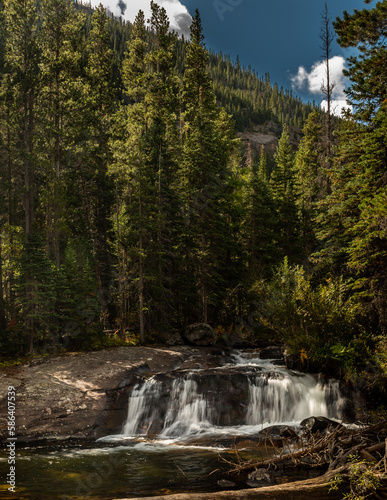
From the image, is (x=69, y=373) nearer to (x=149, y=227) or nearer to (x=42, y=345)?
(x=42, y=345)

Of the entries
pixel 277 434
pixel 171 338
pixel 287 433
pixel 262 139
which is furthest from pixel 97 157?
pixel 262 139

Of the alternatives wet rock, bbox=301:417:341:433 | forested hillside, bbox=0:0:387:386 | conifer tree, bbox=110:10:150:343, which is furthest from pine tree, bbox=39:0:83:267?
wet rock, bbox=301:417:341:433

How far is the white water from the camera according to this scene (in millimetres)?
13000

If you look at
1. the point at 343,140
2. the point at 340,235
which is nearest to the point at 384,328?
the point at 340,235

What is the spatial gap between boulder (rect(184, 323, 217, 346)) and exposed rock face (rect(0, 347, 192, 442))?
22.3ft

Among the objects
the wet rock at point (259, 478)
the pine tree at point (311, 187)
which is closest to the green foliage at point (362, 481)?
the wet rock at point (259, 478)

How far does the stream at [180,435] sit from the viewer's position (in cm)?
828

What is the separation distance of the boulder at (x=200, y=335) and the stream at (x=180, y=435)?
27.3ft

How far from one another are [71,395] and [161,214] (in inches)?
522

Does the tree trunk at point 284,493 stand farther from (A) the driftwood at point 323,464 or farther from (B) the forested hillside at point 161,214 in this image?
(B) the forested hillside at point 161,214

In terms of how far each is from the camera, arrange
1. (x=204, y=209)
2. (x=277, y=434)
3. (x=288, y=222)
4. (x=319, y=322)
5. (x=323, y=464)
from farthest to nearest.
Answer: (x=288, y=222) → (x=204, y=209) → (x=319, y=322) → (x=277, y=434) → (x=323, y=464)

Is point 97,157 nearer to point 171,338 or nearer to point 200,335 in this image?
point 171,338

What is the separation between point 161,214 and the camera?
79.8 ft

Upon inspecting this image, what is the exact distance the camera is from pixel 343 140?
67.4 feet
